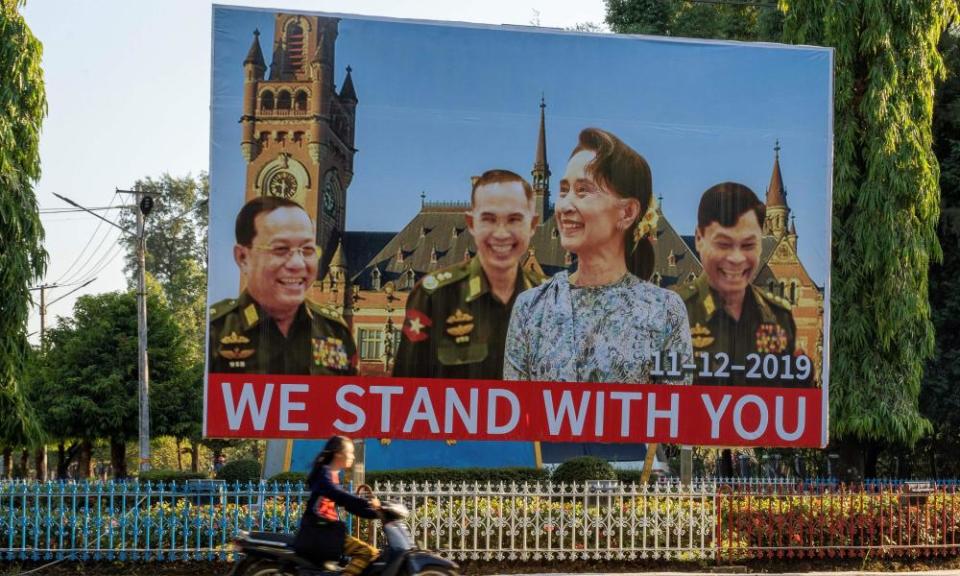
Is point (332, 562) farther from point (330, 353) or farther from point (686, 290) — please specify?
point (686, 290)

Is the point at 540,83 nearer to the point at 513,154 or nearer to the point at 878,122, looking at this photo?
the point at 513,154

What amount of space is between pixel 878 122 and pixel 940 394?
7917mm

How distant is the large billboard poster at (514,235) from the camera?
16.5m

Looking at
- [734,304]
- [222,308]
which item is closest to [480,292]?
[222,308]

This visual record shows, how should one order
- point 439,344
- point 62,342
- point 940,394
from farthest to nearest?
point 62,342, point 940,394, point 439,344

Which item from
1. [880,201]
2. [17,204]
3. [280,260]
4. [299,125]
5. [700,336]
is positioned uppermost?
[299,125]

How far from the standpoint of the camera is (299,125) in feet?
54.6

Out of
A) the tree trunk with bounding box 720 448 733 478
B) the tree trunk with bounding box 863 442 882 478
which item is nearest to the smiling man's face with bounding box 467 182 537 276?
the tree trunk with bounding box 863 442 882 478

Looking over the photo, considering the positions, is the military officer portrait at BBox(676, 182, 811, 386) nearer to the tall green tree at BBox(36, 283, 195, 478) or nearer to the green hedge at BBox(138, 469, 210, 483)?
the green hedge at BBox(138, 469, 210, 483)

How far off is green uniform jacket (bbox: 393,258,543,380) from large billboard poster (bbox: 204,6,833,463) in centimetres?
3

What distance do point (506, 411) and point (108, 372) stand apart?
22297mm

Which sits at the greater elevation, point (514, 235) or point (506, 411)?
point (514, 235)

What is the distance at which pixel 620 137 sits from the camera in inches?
683

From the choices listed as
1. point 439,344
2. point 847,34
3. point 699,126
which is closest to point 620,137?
point 699,126
